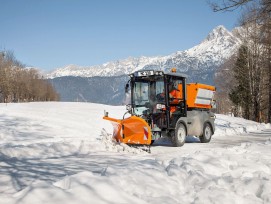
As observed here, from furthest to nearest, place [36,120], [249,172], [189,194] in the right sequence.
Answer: [36,120], [249,172], [189,194]

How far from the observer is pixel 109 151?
9586 mm

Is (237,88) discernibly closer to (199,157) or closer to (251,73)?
(251,73)

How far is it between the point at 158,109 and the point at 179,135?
1.26 m

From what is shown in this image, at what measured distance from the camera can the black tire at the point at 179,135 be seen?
36.3 feet

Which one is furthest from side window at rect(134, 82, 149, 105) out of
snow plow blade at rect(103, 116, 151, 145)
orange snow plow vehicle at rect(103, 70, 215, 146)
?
snow plow blade at rect(103, 116, 151, 145)

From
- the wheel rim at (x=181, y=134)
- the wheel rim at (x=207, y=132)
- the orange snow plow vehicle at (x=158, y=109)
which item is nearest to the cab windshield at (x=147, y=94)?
the orange snow plow vehicle at (x=158, y=109)

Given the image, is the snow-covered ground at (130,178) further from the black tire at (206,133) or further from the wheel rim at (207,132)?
the wheel rim at (207,132)

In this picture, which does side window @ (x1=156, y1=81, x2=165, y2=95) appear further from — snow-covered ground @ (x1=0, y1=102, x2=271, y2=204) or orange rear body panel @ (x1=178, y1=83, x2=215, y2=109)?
snow-covered ground @ (x1=0, y1=102, x2=271, y2=204)

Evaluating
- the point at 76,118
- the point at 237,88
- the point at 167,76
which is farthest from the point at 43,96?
the point at 167,76

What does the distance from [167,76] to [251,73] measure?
2429 centimetres

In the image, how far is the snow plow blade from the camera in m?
10.1

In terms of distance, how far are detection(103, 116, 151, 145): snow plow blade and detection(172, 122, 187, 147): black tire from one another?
1.34 metres

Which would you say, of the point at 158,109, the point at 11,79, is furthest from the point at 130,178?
the point at 11,79

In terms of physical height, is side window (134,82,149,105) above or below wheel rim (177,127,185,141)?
above
